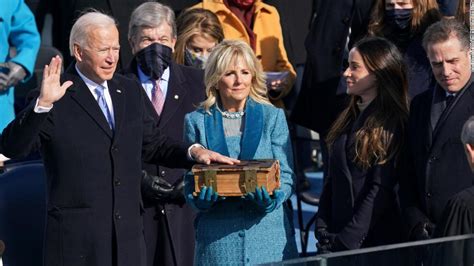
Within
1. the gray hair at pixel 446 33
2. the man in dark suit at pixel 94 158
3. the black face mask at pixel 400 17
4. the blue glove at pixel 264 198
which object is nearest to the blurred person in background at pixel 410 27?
the black face mask at pixel 400 17

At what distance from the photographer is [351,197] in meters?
6.97

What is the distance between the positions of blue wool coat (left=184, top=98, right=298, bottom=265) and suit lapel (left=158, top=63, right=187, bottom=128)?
0.67 metres

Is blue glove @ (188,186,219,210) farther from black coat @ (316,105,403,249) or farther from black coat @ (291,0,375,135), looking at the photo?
black coat @ (291,0,375,135)

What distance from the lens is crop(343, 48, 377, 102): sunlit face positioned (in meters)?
7.12

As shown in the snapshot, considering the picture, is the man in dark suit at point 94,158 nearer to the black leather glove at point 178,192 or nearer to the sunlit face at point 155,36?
the black leather glove at point 178,192

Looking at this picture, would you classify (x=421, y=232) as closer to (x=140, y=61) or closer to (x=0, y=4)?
(x=140, y=61)

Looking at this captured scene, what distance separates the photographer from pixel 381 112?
7.04 meters

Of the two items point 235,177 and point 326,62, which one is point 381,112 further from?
point 326,62

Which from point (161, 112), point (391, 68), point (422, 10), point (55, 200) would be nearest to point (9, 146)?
point (55, 200)

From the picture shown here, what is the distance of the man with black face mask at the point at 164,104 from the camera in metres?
7.66

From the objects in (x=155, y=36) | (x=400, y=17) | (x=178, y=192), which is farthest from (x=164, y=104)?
(x=400, y=17)

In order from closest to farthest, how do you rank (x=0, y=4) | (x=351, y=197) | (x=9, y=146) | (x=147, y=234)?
1. (x=9, y=146)
2. (x=351, y=197)
3. (x=147, y=234)
4. (x=0, y=4)

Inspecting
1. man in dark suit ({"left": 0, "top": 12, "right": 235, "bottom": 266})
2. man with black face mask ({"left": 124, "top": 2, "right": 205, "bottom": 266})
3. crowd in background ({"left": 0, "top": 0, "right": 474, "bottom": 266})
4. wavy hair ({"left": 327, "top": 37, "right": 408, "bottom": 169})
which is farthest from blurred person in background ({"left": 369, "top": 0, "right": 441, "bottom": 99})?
man in dark suit ({"left": 0, "top": 12, "right": 235, "bottom": 266})

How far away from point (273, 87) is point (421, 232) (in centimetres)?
233
